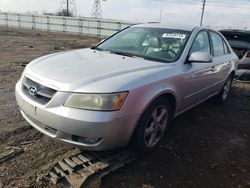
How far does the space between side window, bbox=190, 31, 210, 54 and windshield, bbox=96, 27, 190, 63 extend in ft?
0.62

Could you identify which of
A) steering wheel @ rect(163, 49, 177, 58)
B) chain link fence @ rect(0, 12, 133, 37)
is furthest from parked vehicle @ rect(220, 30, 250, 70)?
chain link fence @ rect(0, 12, 133, 37)

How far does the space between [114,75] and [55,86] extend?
0.64 m

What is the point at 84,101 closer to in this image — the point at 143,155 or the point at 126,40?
the point at 143,155

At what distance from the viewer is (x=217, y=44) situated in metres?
5.16

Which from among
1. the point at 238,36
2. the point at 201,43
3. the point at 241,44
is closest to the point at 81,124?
the point at 201,43

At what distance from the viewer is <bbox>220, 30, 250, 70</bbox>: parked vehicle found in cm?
746

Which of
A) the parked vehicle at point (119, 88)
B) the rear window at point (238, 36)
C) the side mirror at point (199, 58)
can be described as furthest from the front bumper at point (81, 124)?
the rear window at point (238, 36)

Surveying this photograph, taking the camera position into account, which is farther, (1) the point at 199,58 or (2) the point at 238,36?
(2) the point at 238,36

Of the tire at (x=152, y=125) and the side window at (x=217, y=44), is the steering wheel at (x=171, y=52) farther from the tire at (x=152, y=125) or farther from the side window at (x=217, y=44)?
the side window at (x=217, y=44)

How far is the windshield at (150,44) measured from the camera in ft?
12.6

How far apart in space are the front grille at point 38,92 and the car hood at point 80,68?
0.07 meters

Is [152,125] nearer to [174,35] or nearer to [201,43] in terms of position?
[174,35]

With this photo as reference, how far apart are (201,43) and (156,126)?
1.79 m

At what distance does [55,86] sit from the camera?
2.80 m
